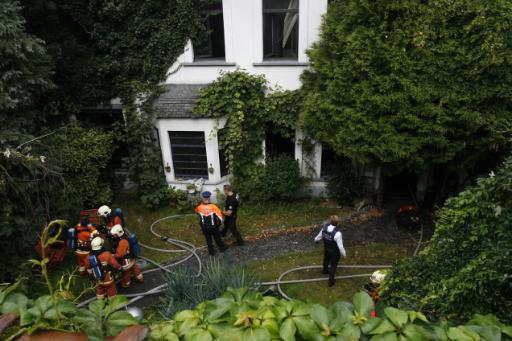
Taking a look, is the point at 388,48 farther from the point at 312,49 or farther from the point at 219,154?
the point at 219,154

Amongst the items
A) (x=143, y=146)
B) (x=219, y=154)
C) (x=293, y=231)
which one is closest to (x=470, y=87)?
(x=293, y=231)

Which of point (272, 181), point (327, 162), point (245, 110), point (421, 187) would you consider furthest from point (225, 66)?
A: point (421, 187)

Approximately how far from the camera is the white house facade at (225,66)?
10250 mm

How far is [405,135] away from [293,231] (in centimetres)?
393

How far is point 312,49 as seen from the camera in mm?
9703

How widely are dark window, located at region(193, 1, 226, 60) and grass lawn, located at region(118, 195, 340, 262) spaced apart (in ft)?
15.7

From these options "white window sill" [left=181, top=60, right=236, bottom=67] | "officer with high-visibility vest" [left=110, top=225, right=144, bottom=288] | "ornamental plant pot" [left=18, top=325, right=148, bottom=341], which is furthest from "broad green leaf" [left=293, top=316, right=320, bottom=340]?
"white window sill" [left=181, top=60, right=236, bottom=67]

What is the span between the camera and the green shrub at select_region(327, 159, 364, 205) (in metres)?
10.9

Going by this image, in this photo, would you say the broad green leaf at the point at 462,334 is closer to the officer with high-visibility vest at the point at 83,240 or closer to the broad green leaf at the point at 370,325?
the broad green leaf at the point at 370,325

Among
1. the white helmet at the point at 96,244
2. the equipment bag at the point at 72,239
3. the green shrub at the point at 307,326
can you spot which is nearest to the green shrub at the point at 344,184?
the white helmet at the point at 96,244

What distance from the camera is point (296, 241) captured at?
9.62 meters

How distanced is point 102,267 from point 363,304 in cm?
652

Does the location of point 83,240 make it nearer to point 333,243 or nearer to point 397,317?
point 333,243

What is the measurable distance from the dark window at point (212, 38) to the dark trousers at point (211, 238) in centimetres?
546
